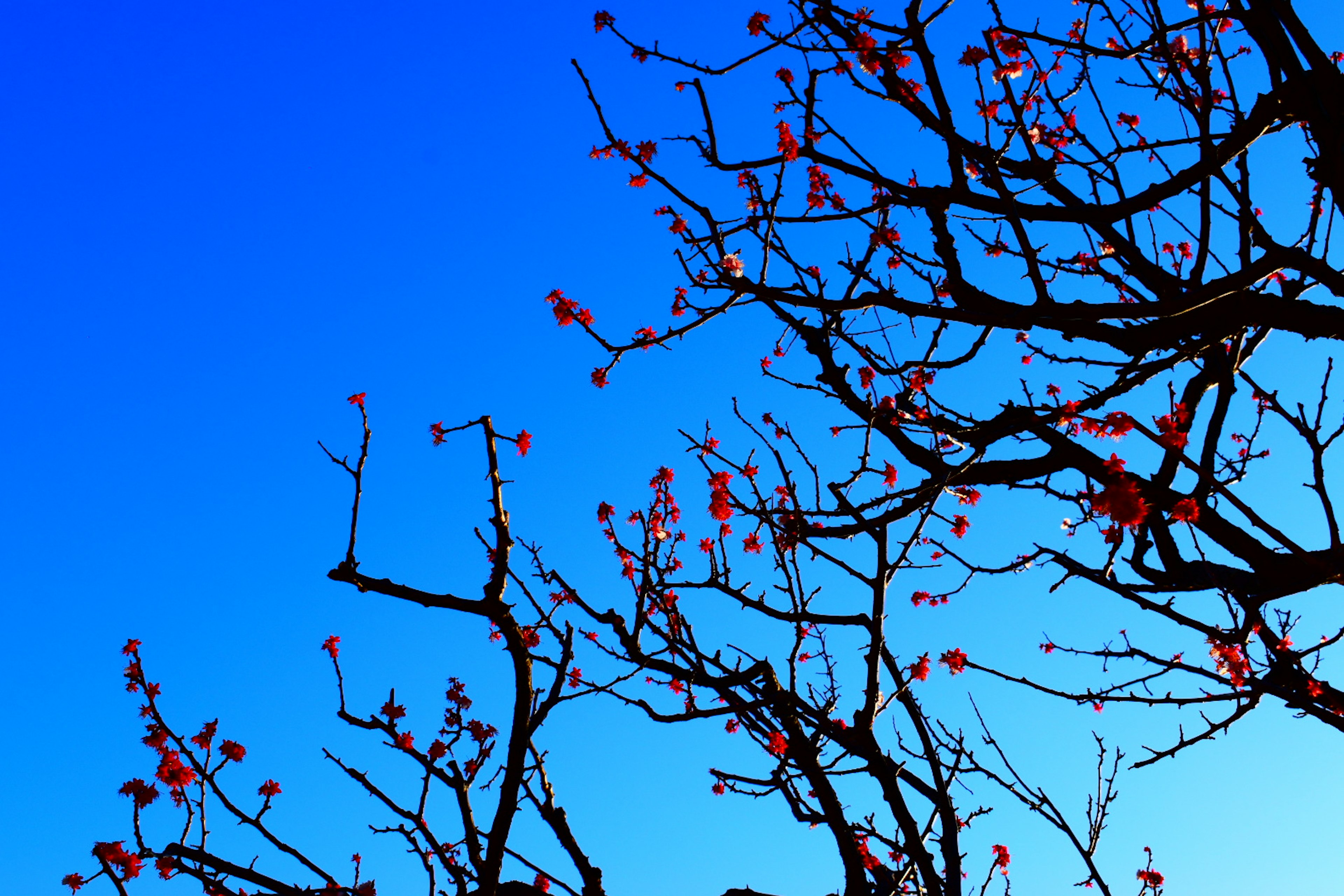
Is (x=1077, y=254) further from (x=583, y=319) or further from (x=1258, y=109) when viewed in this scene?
(x=583, y=319)

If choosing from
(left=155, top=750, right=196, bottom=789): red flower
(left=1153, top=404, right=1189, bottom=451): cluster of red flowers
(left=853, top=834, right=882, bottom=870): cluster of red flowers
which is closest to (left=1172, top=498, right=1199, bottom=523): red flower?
(left=1153, top=404, right=1189, bottom=451): cluster of red flowers

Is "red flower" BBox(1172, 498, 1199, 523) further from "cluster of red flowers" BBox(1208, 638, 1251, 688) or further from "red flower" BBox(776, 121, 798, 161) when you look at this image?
"red flower" BBox(776, 121, 798, 161)

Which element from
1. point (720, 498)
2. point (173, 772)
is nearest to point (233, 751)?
point (173, 772)

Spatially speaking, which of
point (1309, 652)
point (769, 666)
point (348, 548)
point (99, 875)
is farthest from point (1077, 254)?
point (99, 875)

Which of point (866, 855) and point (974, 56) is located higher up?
point (974, 56)

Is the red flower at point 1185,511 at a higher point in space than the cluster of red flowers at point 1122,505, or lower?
higher

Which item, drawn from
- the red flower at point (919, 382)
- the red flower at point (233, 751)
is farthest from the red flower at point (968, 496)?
the red flower at point (233, 751)

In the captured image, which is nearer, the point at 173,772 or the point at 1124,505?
the point at 1124,505

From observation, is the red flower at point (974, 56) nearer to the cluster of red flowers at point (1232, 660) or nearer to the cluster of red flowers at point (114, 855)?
the cluster of red flowers at point (1232, 660)

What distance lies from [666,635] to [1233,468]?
10.4 feet

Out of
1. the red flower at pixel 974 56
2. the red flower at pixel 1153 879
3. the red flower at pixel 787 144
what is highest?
the red flower at pixel 974 56

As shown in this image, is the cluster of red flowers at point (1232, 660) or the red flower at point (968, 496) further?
the red flower at point (968, 496)

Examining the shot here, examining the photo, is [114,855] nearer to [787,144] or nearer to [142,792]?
[142,792]

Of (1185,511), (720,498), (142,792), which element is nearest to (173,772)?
(142,792)
